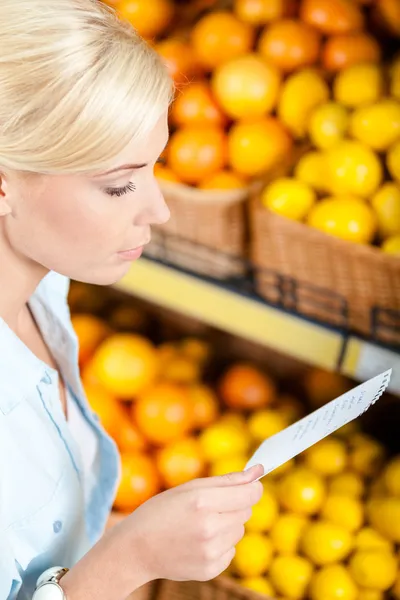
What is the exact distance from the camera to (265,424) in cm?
141

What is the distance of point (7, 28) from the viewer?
0.73 metres

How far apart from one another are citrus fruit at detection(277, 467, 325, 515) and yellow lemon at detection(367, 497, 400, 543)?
0.10 metres

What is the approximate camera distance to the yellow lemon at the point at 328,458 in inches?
51.2

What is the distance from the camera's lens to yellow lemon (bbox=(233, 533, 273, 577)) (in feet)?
3.98

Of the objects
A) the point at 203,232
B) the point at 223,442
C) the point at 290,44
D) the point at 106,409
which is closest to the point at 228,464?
the point at 223,442

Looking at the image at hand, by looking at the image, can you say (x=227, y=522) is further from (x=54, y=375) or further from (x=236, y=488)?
(x=54, y=375)

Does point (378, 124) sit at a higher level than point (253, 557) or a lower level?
higher

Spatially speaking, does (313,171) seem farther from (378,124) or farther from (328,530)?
(328,530)

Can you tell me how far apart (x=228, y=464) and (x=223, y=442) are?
5 cm

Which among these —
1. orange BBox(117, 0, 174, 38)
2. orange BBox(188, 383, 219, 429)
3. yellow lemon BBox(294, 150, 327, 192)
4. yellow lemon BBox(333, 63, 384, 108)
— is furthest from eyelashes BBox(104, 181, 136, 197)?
orange BBox(117, 0, 174, 38)

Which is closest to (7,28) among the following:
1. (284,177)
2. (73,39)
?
(73,39)

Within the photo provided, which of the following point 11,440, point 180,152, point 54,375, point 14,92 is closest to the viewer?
point 14,92

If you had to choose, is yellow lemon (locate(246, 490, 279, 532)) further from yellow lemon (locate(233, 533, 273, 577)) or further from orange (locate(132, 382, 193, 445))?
orange (locate(132, 382, 193, 445))

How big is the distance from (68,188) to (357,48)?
2.76 feet
